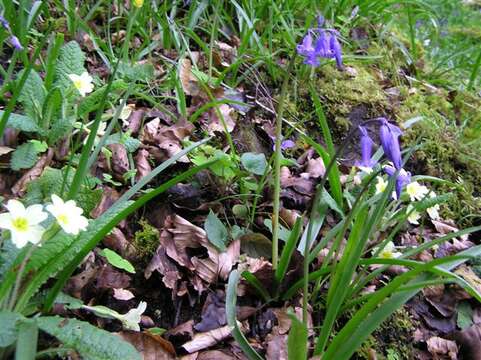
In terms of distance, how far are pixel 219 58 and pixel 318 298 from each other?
1.50 meters

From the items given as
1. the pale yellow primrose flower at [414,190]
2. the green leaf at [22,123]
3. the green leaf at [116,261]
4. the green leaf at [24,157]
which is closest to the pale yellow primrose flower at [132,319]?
the green leaf at [116,261]

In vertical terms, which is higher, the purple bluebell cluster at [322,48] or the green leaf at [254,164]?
the purple bluebell cluster at [322,48]

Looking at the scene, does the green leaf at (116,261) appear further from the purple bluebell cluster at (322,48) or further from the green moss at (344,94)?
the green moss at (344,94)

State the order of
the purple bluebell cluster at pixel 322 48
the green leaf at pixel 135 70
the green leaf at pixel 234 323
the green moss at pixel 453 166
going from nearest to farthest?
the green leaf at pixel 234 323
the purple bluebell cluster at pixel 322 48
the green leaf at pixel 135 70
the green moss at pixel 453 166

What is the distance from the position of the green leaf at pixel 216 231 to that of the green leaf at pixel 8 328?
73cm

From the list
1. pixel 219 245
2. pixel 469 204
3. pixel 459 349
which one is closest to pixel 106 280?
pixel 219 245

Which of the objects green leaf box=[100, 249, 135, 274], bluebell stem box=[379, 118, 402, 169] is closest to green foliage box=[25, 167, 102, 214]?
green leaf box=[100, 249, 135, 274]

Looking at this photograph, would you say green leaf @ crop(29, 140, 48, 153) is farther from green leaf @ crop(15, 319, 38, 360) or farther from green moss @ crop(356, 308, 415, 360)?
green moss @ crop(356, 308, 415, 360)

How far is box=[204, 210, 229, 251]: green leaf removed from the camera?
5.48 feet

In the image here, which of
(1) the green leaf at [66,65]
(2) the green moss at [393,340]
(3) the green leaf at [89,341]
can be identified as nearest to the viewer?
(3) the green leaf at [89,341]

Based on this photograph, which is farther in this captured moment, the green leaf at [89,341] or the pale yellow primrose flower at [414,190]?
the pale yellow primrose flower at [414,190]

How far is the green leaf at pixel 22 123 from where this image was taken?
1.65 meters

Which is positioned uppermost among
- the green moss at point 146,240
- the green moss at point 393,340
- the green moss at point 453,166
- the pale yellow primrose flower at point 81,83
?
the pale yellow primrose flower at point 81,83

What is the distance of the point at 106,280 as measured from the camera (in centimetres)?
145
